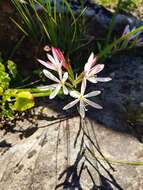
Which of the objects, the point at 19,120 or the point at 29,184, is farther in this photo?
the point at 19,120

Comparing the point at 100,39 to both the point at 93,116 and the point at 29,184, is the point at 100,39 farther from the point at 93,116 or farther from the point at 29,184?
the point at 29,184

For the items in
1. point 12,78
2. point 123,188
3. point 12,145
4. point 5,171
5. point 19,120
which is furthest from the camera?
point 12,78

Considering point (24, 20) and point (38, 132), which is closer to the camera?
point (38, 132)

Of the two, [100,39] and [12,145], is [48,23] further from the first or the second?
[12,145]

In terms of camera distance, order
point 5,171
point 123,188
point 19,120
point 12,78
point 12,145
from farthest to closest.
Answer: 1. point 12,78
2. point 19,120
3. point 12,145
4. point 5,171
5. point 123,188

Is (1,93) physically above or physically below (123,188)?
above

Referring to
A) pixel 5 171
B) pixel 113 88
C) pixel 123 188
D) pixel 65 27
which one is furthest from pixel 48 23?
pixel 123 188

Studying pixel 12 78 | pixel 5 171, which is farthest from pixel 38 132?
pixel 12 78

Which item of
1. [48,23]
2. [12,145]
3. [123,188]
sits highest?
[48,23]

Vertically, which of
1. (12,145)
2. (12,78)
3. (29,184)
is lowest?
(29,184)
